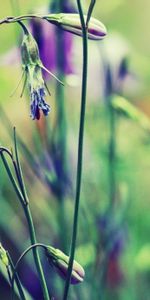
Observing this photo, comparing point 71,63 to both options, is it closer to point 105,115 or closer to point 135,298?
point 105,115

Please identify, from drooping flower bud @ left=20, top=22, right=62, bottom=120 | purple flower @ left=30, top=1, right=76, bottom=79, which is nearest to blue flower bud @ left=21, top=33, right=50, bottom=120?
drooping flower bud @ left=20, top=22, right=62, bottom=120

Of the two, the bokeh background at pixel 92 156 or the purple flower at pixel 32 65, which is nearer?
the purple flower at pixel 32 65

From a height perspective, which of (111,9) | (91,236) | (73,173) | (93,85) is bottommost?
(91,236)

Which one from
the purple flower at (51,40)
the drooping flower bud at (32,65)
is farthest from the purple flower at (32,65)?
the purple flower at (51,40)

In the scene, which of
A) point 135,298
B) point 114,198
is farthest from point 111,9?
point 135,298

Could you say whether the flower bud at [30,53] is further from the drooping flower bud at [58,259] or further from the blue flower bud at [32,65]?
the drooping flower bud at [58,259]

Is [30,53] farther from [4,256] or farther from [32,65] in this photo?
[4,256]
